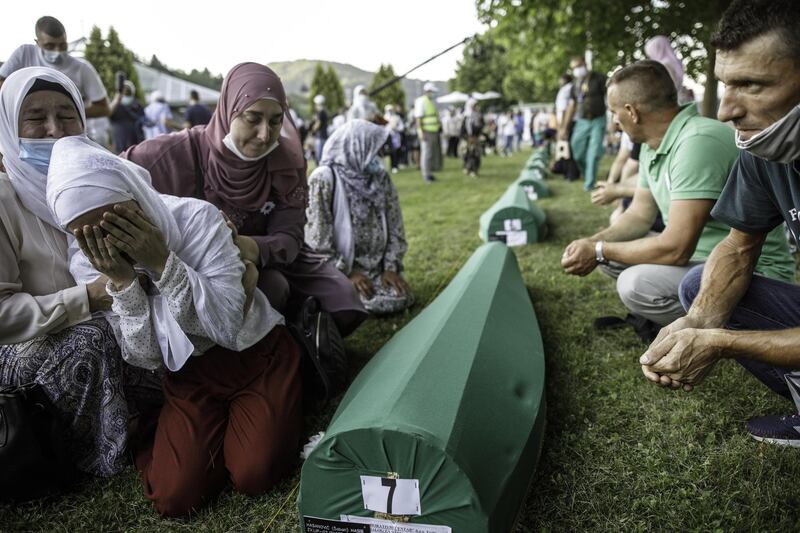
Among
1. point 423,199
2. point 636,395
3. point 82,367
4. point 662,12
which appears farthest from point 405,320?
point 662,12

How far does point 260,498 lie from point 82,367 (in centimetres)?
80

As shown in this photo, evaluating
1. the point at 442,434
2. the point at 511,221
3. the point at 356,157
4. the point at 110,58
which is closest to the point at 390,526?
the point at 442,434

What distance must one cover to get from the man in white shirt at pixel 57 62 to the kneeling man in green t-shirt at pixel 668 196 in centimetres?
343

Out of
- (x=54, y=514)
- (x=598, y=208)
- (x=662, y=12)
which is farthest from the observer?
(x=662, y=12)

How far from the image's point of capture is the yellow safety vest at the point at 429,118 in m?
10.7

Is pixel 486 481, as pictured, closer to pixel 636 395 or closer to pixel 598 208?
pixel 636 395

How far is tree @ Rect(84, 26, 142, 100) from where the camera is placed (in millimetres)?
30172

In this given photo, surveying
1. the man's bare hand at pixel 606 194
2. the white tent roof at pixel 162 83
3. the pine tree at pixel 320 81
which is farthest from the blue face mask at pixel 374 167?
the pine tree at pixel 320 81

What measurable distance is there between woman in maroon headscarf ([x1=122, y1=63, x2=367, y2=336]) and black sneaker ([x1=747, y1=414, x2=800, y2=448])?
189 cm

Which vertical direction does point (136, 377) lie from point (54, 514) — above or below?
above

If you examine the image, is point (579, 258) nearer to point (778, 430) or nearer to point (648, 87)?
point (648, 87)

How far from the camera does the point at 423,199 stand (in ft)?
28.4

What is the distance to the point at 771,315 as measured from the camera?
193 centimetres

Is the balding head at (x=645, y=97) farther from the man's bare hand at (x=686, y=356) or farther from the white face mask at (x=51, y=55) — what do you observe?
the white face mask at (x=51, y=55)
